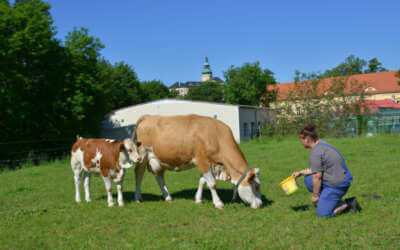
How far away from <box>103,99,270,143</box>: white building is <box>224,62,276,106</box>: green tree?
3804 centimetres

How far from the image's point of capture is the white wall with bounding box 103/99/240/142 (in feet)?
115

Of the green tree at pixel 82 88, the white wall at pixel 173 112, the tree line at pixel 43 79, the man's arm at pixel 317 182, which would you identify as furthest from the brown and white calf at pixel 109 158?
the white wall at pixel 173 112

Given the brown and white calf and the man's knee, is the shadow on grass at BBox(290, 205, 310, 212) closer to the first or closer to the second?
the man's knee

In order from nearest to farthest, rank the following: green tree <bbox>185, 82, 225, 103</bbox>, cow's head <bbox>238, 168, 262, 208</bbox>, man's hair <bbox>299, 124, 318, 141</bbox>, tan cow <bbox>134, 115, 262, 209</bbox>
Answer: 1. man's hair <bbox>299, 124, 318, 141</bbox>
2. cow's head <bbox>238, 168, 262, 208</bbox>
3. tan cow <bbox>134, 115, 262, 209</bbox>
4. green tree <bbox>185, 82, 225, 103</bbox>

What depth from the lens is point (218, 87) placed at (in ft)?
341

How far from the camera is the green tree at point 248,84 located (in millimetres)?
76875

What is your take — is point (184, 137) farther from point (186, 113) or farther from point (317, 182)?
point (186, 113)

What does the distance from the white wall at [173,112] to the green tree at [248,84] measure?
4159 cm

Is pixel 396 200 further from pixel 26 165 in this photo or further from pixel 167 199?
pixel 26 165

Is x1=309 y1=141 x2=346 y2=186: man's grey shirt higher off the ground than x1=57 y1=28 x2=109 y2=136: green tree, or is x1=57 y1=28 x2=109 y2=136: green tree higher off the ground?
x1=57 y1=28 x2=109 y2=136: green tree

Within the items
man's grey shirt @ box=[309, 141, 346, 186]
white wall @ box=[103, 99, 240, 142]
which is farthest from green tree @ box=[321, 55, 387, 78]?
man's grey shirt @ box=[309, 141, 346, 186]

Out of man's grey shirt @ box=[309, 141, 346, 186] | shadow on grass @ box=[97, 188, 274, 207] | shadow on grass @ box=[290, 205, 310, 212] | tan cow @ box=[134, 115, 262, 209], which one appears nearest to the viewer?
man's grey shirt @ box=[309, 141, 346, 186]

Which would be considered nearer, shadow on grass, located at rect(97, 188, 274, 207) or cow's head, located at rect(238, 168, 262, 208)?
cow's head, located at rect(238, 168, 262, 208)

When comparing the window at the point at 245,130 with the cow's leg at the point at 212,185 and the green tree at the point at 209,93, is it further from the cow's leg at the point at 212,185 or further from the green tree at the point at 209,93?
the green tree at the point at 209,93
